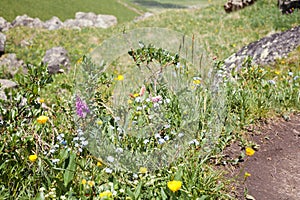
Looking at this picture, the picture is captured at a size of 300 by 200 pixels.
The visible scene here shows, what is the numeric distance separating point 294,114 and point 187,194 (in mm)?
2440

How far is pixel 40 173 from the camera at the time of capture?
2861 millimetres

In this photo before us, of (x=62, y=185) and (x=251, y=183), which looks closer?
(x=62, y=185)

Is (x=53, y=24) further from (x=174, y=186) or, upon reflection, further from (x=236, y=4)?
(x=174, y=186)

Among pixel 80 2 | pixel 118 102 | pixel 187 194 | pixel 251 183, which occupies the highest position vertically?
pixel 80 2

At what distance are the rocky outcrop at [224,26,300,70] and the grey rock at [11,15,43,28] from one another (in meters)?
17.2

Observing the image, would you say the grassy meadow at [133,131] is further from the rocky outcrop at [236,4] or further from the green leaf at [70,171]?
the rocky outcrop at [236,4]

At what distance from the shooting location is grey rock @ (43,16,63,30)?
2241cm

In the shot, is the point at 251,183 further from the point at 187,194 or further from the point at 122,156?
the point at 122,156

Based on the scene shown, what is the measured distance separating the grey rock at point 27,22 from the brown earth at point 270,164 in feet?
64.2

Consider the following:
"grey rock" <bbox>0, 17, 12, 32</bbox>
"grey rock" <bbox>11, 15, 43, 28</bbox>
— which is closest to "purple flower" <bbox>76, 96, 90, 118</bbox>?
"grey rock" <bbox>0, 17, 12, 32</bbox>

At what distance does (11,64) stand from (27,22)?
9179 millimetres

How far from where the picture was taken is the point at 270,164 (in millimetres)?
3377

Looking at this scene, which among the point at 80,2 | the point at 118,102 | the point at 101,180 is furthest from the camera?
the point at 80,2

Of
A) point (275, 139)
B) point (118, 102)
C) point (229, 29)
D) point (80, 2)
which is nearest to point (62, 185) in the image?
point (118, 102)
